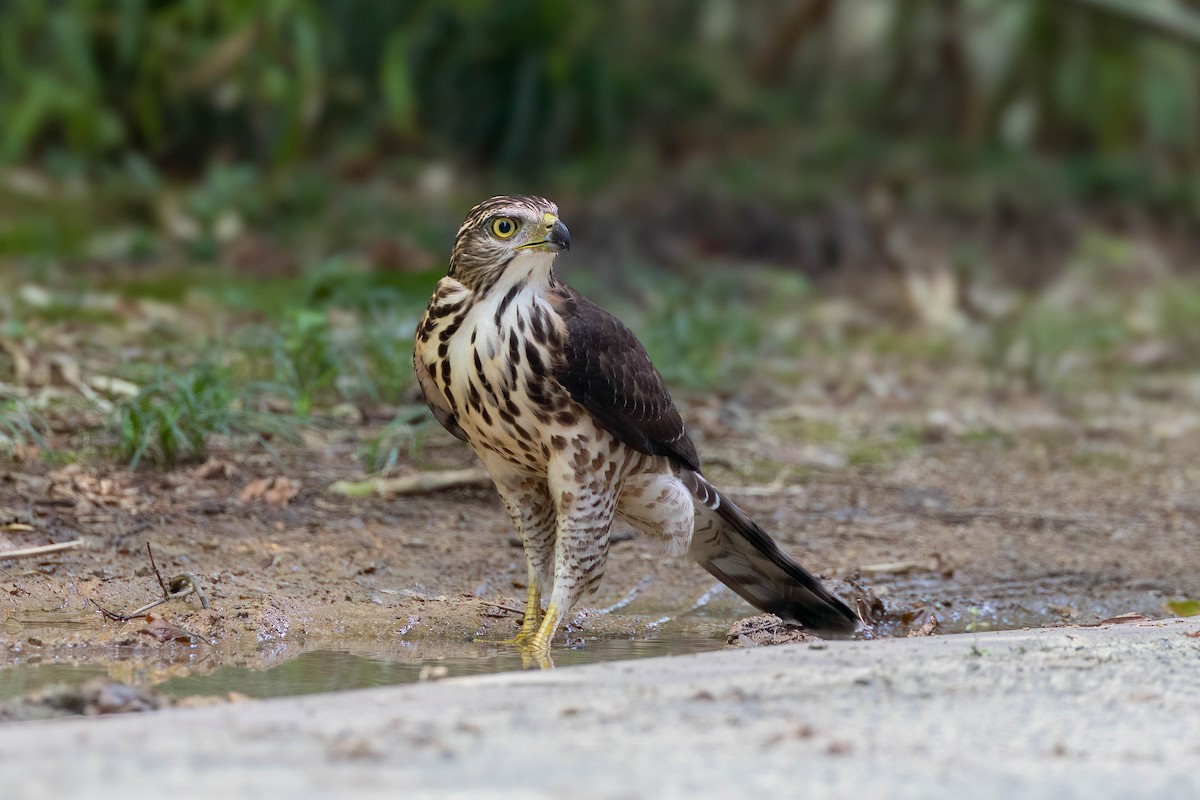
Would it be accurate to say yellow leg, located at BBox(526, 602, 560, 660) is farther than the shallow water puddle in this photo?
Yes

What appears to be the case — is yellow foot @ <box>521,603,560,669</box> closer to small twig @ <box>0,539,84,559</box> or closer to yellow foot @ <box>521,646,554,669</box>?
yellow foot @ <box>521,646,554,669</box>

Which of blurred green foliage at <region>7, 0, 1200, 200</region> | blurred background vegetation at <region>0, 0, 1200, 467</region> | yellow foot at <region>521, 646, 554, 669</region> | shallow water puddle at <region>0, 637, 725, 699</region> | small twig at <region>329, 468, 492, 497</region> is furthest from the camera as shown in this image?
blurred green foliage at <region>7, 0, 1200, 200</region>

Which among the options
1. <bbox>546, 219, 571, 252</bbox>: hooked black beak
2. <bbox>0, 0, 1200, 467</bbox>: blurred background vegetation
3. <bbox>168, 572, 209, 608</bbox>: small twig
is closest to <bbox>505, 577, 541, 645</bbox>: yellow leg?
<bbox>168, 572, 209, 608</bbox>: small twig

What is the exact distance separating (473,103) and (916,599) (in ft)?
26.8

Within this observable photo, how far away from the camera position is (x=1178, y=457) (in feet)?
25.8

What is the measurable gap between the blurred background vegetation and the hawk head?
391 centimetres

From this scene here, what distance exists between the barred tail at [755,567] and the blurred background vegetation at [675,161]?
11.2 feet

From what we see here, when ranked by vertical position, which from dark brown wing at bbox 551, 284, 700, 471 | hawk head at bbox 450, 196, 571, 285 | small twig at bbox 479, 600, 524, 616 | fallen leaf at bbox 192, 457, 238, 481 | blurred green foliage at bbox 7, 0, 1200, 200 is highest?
blurred green foliage at bbox 7, 0, 1200, 200

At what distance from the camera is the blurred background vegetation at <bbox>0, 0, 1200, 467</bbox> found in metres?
9.93

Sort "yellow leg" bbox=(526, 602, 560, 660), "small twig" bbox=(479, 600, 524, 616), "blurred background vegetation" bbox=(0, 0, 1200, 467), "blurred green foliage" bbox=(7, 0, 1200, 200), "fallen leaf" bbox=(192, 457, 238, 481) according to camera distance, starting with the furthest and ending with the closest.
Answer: "blurred green foliage" bbox=(7, 0, 1200, 200) < "blurred background vegetation" bbox=(0, 0, 1200, 467) < "fallen leaf" bbox=(192, 457, 238, 481) < "small twig" bbox=(479, 600, 524, 616) < "yellow leg" bbox=(526, 602, 560, 660)

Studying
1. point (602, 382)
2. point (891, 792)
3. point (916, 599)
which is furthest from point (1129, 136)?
point (891, 792)

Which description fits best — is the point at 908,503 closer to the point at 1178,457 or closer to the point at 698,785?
the point at 1178,457

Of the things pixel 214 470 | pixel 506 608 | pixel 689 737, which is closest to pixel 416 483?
pixel 214 470

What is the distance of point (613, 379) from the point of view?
4.26 m
